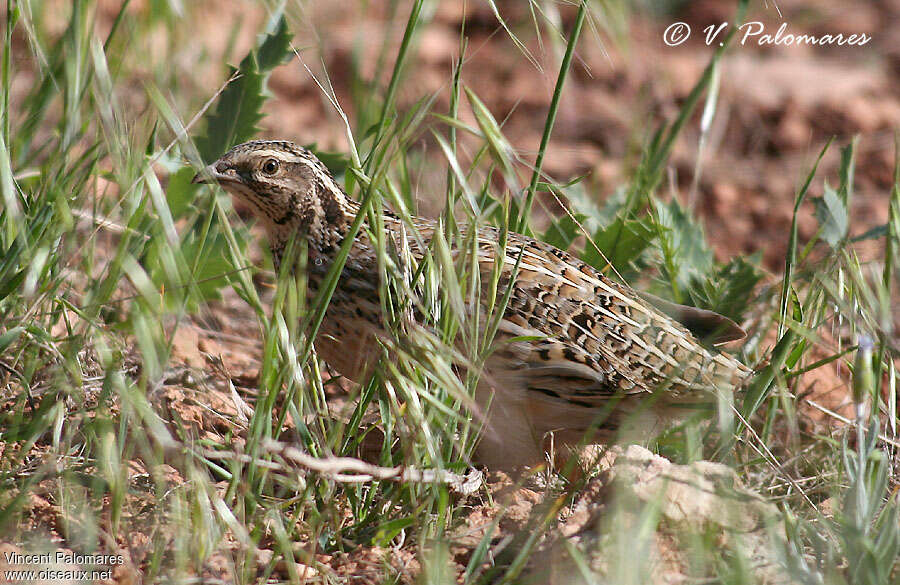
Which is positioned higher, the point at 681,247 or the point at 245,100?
the point at 245,100

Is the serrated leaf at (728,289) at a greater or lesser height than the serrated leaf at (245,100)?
lesser

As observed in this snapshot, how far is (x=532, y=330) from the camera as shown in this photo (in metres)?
3.62

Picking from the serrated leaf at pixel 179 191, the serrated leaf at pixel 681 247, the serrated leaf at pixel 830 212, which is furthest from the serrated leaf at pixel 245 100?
the serrated leaf at pixel 830 212

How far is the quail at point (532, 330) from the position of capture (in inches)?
141

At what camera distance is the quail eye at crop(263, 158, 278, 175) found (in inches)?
151

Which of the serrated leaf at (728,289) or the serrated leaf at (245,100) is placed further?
the serrated leaf at (728,289)

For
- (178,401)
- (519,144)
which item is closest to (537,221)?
(519,144)

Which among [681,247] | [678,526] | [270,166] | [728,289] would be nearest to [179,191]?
[270,166]

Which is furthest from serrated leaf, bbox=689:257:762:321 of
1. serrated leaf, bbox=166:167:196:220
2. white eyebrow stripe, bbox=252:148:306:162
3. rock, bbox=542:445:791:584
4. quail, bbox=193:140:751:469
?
serrated leaf, bbox=166:167:196:220

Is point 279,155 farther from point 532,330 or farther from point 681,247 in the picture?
point 681,247

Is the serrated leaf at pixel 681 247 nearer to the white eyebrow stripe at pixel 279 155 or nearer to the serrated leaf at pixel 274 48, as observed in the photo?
the white eyebrow stripe at pixel 279 155

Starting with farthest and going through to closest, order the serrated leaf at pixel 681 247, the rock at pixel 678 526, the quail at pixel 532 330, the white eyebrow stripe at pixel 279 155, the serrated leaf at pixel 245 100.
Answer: the serrated leaf at pixel 681 247 → the serrated leaf at pixel 245 100 → the white eyebrow stripe at pixel 279 155 → the quail at pixel 532 330 → the rock at pixel 678 526

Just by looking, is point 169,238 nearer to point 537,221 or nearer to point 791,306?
point 791,306

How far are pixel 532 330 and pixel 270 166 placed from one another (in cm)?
117
